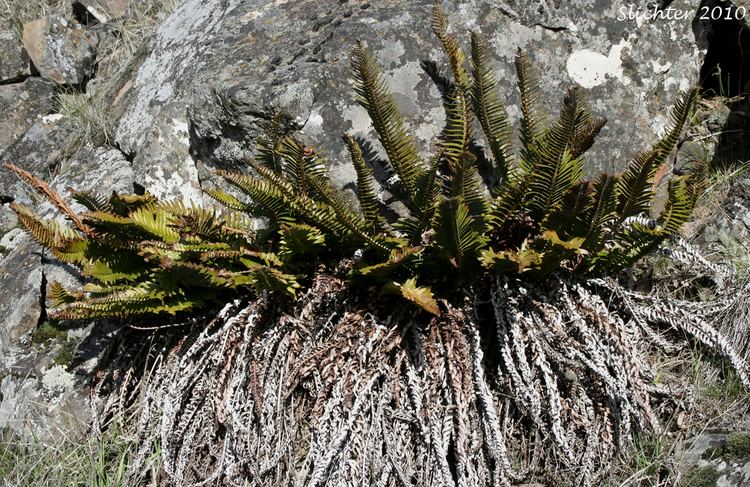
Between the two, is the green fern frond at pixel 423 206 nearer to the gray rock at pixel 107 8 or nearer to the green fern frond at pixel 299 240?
the green fern frond at pixel 299 240

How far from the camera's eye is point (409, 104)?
12.1 ft

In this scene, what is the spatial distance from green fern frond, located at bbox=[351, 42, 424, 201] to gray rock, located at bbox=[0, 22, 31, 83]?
4092 mm

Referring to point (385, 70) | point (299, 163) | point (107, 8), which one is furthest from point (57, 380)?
point (107, 8)

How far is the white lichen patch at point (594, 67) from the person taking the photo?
3.90 m

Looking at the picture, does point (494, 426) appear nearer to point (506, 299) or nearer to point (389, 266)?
point (506, 299)

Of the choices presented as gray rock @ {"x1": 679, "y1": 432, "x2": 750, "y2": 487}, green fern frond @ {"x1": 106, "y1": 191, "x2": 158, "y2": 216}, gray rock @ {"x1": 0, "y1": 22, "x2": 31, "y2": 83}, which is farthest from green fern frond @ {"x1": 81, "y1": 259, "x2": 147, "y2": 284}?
gray rock @ {"x1": 0, "y1": 22, "x2": 31, "y2": 83}

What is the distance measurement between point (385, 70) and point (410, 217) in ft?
2.53

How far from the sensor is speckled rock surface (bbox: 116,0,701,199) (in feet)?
12.1

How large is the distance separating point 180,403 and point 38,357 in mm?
1059

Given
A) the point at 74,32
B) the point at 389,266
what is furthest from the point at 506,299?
the point at 74,32

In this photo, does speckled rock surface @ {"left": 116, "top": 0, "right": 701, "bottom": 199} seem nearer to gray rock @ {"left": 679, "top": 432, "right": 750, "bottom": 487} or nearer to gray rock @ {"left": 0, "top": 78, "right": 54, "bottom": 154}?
gray rock @ {"left": 679, "top": 432, "right": 750, "bottom": 487}

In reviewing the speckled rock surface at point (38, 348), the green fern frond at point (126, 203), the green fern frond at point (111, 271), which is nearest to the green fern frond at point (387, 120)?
the green fern frond at point (126, 203)

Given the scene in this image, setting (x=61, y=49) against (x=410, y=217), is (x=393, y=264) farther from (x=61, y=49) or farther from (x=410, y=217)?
(x=61, y=49)

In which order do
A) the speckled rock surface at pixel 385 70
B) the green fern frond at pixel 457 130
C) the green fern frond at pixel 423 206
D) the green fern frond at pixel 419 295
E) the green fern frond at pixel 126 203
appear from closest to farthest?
the green fern frond at pixel 419 295, the green fern frond at pixel 423 206, the green fern frond at pixel 457 130, the green fern frond at pixel 126 203, the speckled rock surface at pixel 385 70
